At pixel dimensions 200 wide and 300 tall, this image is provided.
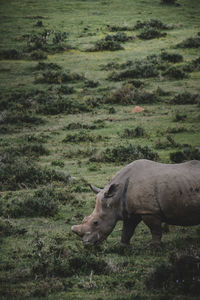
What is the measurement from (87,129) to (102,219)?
42.0ft

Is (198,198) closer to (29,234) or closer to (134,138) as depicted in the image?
(29,234)

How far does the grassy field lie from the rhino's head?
10.4 inches

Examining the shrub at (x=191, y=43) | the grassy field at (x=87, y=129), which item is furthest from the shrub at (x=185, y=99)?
the shrub at (x=191, y=43)

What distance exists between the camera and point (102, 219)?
8.89 metres

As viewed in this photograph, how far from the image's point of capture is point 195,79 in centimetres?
2861

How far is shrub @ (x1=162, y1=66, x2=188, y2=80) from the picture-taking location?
2897 cm

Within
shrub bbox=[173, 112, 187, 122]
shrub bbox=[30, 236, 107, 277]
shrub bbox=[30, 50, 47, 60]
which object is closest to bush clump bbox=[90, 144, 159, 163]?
shrub bbox=[173, 112, 187, 122]

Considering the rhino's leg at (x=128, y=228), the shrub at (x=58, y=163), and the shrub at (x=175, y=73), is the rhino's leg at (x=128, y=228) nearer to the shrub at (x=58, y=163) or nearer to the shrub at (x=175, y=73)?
the shrub at (x=58, y=163)

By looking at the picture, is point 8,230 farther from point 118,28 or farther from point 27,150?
point 118,28

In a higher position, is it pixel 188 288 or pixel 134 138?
pixel 188 288

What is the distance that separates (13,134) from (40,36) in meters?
20.1

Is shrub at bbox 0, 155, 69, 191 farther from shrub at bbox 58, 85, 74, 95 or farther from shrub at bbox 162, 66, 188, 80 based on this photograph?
A: shrub at bbox 162, 66, 188, 80

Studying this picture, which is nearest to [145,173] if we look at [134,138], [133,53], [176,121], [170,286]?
[170,286]

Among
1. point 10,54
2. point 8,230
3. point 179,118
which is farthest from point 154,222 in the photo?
point 10,54
